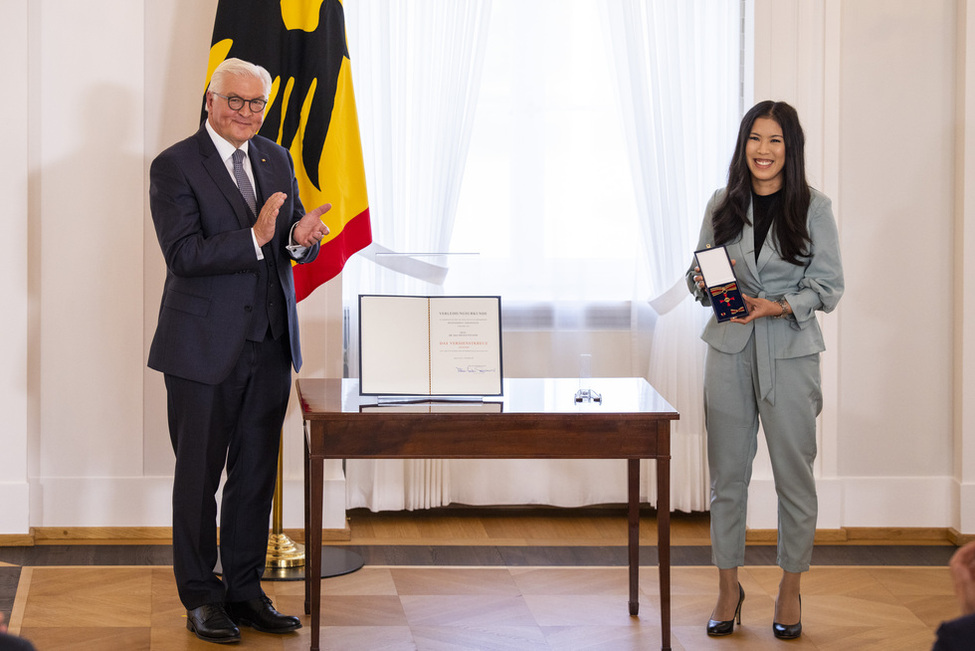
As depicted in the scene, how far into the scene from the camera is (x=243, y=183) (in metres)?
3.31

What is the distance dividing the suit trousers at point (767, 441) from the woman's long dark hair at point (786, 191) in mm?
350

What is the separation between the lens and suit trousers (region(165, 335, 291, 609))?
3.27m

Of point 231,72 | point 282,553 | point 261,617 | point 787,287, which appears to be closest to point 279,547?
point 282,553

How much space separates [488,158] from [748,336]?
5.92ft

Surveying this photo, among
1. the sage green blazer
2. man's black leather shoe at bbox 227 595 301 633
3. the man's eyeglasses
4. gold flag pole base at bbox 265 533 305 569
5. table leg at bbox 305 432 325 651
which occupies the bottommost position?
man's black leather shoe at bbox 227 595 301 633

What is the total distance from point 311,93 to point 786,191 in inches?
72.4

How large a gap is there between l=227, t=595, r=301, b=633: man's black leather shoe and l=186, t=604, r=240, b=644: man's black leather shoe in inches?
3.1

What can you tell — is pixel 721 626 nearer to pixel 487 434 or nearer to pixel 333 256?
pixel 487 434

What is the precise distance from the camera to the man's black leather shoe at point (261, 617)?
11.1ft

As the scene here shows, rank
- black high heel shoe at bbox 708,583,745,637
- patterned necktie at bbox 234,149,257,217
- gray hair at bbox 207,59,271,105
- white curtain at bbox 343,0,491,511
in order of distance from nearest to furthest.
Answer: gray hair at bbox 207,59,271,105
patterned necktie at bbox 234,149,257,217
black high heel shoe at bbox 708,583,745,637
white curtain at bbox 343,0,491,511

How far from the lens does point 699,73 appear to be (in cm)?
459

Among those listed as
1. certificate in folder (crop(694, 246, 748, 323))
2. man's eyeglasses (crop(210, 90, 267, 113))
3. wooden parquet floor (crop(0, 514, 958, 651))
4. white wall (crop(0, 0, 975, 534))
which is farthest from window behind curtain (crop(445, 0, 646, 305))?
man's eyeglasses (crop(210, 90, 267, 113))

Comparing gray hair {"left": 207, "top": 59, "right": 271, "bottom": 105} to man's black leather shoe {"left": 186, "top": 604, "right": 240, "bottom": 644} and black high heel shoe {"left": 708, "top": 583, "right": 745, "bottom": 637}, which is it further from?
black high heel shoe {"left": 708, "top": 583, "right": 745, "bottom": 637}
